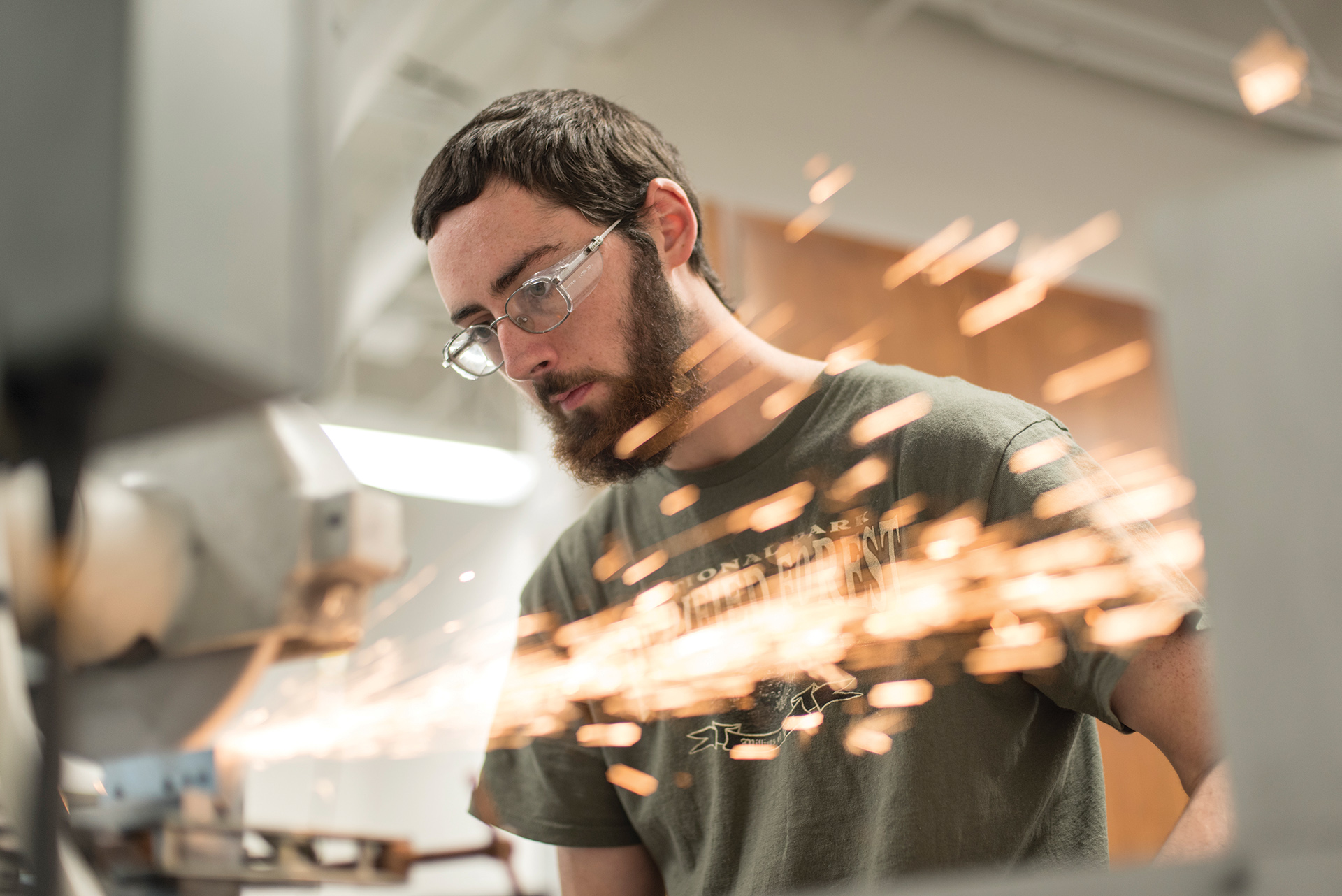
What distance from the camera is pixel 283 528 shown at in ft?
1.19

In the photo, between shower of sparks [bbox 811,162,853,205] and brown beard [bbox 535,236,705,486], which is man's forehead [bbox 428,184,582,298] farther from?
shower of sparks [bbox 811,162,853,205]

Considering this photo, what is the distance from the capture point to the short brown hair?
0.81 m

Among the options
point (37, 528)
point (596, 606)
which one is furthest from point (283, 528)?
point (596, 606)

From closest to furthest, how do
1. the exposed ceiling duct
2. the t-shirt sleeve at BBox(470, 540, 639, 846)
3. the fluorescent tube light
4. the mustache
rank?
the exposed ceiling duct, the fluorescent tube light, the mustache, the t-shirt sleeve at BBox(470, 540, 639, 846)

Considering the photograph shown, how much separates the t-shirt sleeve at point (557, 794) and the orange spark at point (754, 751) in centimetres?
22

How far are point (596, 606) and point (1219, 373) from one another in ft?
2.34

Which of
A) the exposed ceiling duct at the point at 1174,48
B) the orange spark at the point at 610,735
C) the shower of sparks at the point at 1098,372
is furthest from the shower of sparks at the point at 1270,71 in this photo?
the orange spark at the point at 610,735

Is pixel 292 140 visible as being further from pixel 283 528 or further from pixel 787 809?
pixel 787 809

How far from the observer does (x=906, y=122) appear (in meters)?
0.95

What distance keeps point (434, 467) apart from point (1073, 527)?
1.51 ft

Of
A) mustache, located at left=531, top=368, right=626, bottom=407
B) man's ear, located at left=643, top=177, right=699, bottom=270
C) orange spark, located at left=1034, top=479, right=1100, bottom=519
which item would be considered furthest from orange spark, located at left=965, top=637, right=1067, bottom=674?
man's ear, located at left=643, top=177, right=699, bottom=270

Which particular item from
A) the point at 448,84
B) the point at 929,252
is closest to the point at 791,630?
the point at 929,252

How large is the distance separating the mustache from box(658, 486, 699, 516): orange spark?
130 mm

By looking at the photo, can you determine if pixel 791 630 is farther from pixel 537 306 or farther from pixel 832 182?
pixel 832 182
